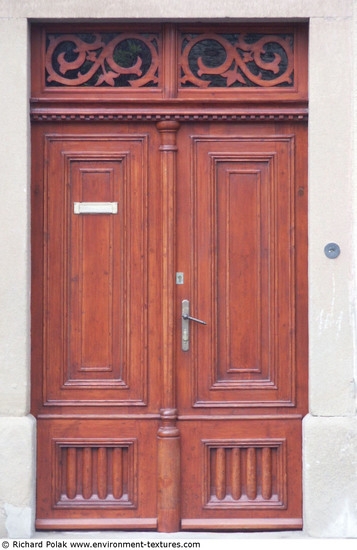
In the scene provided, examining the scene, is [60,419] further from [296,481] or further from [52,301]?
[296,481]

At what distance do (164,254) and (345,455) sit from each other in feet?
6.12

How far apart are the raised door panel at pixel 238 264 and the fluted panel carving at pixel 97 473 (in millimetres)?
616

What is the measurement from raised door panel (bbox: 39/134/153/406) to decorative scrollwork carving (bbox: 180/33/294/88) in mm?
649

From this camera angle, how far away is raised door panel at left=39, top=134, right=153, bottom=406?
649 centimetres

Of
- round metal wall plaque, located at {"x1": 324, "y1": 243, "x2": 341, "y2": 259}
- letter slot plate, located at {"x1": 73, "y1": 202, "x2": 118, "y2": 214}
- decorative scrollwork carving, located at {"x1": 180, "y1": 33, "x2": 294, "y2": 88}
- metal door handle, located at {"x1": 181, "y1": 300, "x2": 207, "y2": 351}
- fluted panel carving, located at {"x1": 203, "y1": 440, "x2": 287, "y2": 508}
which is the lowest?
fluted panel carving, located at {"x1": 203, "y1": 440, "x2": 287, "y2": 508}

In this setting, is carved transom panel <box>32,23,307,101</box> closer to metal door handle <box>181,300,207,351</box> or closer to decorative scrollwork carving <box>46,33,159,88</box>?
decorative scrollwork carving <box>46,33,159,88</box>

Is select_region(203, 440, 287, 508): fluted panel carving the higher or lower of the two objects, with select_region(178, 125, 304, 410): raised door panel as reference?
lower

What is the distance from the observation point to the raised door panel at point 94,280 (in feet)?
21.3

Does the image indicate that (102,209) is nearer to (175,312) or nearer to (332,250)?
(175,312)

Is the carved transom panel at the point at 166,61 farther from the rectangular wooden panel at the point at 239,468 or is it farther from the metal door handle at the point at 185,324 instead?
the rectangular wooden panel at the point at 239,468

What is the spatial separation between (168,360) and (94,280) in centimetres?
77

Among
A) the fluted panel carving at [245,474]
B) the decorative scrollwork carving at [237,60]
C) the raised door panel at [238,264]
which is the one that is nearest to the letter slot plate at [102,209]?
the raised door panel at [238,264]

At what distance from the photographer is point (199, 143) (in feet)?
21.4

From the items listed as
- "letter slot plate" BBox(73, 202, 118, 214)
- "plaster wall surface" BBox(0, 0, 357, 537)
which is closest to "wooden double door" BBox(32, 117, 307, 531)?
"letter slot plate" BBox(73, 202, 118, 214)
